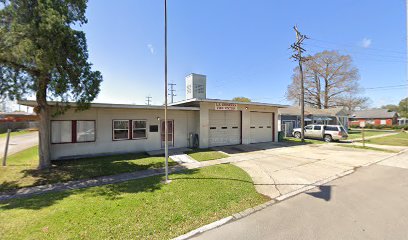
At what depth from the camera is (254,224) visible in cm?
411

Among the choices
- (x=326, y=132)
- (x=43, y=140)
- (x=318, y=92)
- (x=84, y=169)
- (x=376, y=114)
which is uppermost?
(x=318, y=92)

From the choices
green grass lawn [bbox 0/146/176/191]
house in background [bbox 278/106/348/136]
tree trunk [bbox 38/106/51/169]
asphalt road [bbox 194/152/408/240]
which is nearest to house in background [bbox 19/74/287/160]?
tree trunk [bbox 38/106/51/169]

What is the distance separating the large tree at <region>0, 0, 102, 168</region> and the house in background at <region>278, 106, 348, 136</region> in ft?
70.7

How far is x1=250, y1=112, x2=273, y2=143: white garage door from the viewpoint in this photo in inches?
671

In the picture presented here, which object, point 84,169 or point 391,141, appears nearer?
point 84,169

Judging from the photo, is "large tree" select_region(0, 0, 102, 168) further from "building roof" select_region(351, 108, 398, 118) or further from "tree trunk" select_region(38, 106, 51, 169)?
"building roof" select_region(351, 108, 398, 118)

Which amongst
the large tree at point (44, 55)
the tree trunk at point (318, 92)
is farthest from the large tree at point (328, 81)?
the large tree at point (44, 55)

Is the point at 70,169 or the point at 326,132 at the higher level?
the point at 326,132

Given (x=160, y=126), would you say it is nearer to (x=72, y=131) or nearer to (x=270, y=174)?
(x=72, y=131)

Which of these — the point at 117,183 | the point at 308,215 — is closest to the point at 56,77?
the point at 117,183

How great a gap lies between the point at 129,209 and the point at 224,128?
11.4 metres

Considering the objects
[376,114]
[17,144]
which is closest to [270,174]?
[17,144]

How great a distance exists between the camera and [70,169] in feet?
26.1

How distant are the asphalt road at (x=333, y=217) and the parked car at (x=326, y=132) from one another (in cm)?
1416
